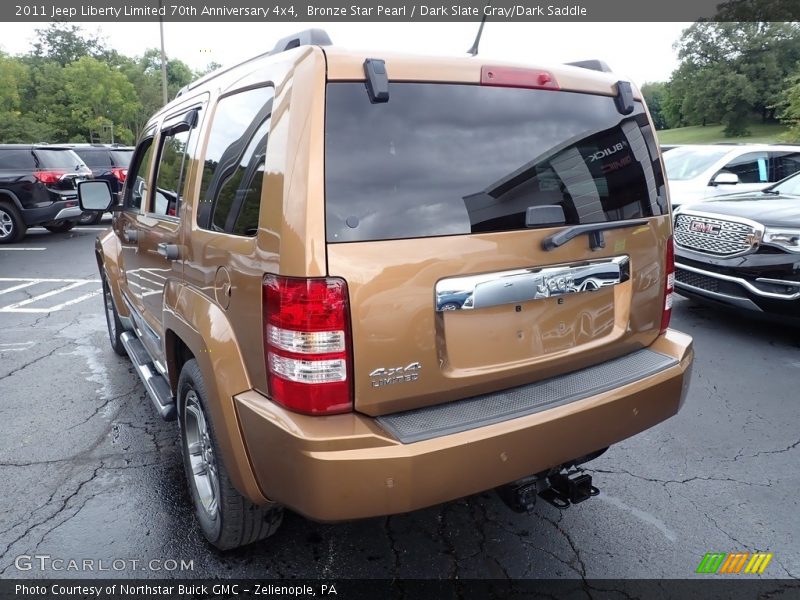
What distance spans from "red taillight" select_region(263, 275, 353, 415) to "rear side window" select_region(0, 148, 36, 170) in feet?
42.4

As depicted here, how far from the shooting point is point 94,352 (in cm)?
541

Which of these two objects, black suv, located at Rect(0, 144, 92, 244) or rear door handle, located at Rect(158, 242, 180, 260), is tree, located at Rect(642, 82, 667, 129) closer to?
black suv, located at Rect(0, 144, 92, 244)

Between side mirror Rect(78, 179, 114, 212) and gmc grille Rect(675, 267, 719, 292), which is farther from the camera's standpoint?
gmc grille Rect(675, 267, 719, 292)

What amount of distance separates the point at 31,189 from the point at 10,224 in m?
0.90

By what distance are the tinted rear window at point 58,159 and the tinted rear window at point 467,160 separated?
1296 cm

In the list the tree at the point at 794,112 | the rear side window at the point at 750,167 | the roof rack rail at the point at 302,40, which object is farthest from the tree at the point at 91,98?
the roof rack rail at the point at 302,40

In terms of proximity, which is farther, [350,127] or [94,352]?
[94,352]

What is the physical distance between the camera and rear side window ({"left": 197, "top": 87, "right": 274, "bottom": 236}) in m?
2.09

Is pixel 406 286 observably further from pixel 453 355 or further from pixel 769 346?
pixel 769 346

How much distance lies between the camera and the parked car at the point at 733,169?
9.15m

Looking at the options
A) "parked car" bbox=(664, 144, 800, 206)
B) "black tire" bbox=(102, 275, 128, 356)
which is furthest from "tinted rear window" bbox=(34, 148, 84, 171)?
"parked car" bbox=(664, 144, 800, 206)

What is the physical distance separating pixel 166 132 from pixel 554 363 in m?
2.58

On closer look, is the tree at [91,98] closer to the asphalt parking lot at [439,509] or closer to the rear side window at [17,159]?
the rear side window at [17,159]

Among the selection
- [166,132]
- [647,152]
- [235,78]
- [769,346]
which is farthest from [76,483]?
[769,346]
